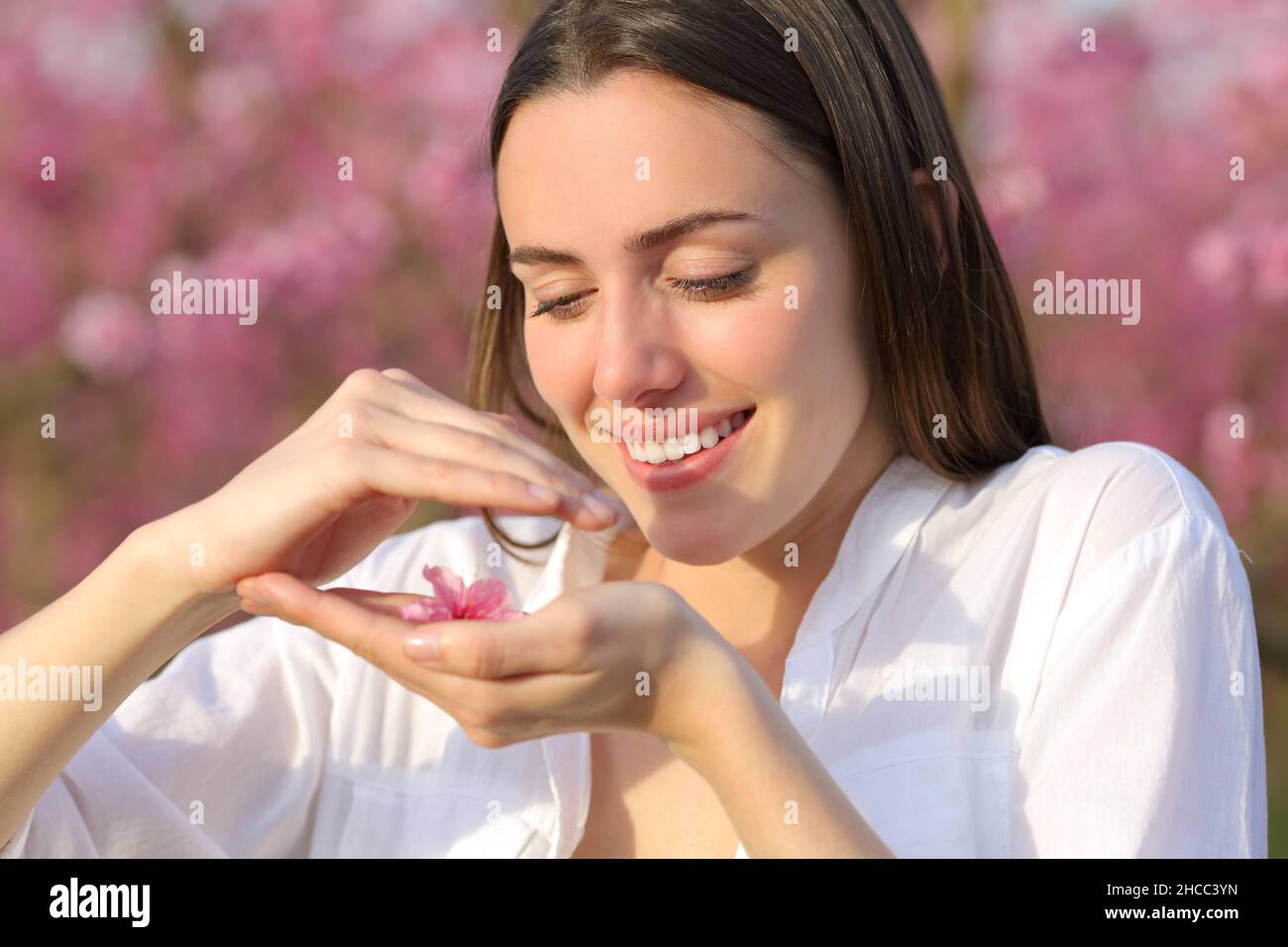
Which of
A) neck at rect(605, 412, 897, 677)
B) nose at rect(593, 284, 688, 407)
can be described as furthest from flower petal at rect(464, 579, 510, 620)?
neck at rect(605, 412, 897, 677)

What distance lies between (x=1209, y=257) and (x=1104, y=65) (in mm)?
788

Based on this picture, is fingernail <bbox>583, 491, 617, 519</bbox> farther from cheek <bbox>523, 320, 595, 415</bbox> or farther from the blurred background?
the blurred background

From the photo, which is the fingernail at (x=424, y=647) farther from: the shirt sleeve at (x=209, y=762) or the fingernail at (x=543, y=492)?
the shirt sleeve at (x=209, y=762)

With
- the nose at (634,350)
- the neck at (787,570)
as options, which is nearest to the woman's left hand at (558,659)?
the nose at (634,350)

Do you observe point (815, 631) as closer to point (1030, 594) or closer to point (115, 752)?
point (1030, 594)

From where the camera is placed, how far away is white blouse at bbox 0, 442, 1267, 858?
1.61 m

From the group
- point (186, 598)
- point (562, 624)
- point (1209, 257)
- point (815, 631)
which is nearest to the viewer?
point (562, 624)

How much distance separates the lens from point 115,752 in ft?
6.53

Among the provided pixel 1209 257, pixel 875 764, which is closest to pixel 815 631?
pixel 875 764

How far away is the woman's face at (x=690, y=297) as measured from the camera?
1.75 metres

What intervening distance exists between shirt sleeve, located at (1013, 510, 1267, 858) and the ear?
20.6 inches

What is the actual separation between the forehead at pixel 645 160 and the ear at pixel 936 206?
278 mm

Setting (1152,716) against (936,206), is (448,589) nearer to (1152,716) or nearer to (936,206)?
(1152,716)

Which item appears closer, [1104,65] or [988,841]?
[988,841]
